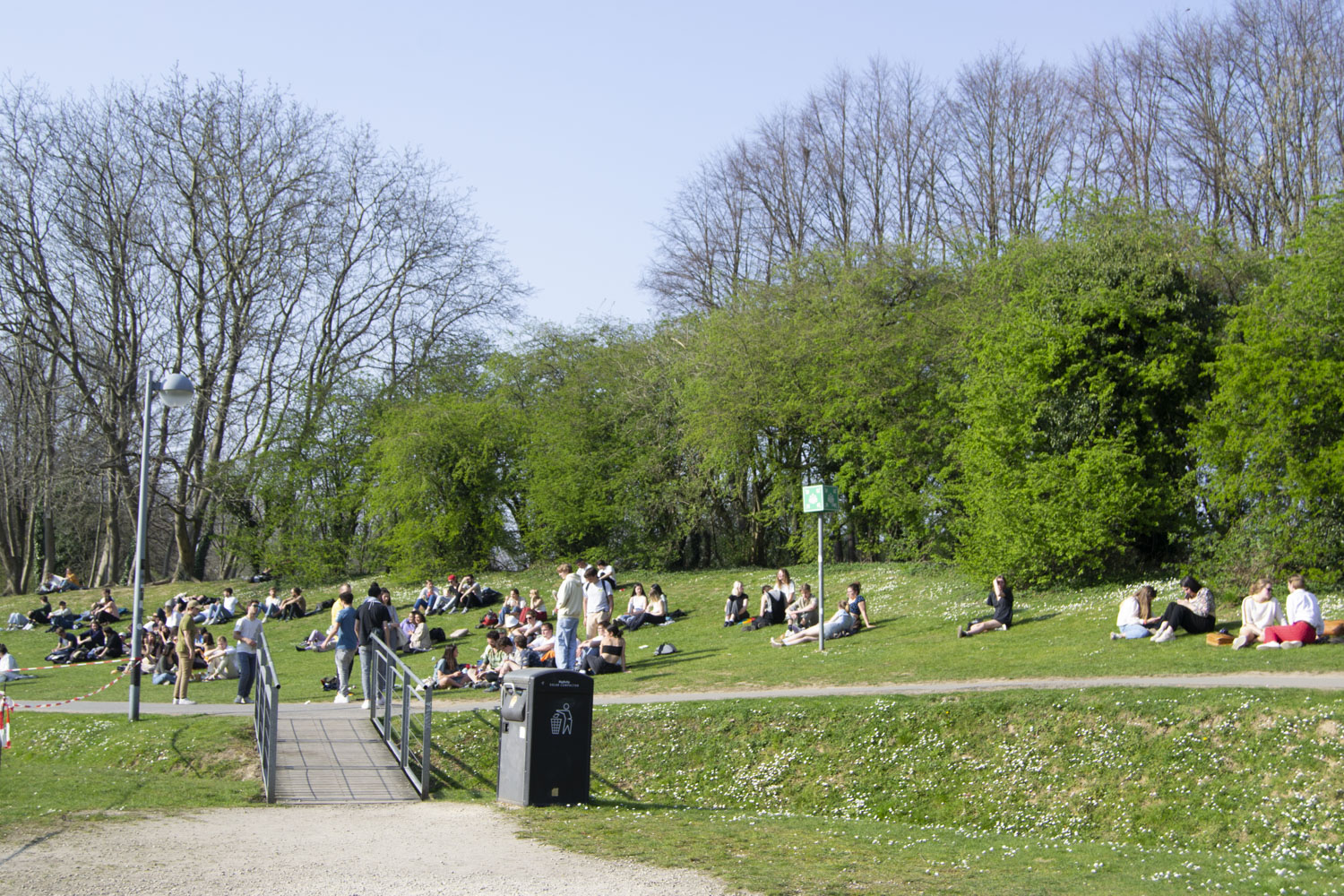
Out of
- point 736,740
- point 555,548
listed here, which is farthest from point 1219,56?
point 736,740

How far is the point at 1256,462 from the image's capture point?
21.5 m

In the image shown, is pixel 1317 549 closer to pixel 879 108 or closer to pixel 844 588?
pixel 844 588

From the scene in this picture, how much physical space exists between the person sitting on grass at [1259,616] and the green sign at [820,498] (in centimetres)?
671

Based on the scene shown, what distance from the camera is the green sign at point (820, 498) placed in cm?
1933

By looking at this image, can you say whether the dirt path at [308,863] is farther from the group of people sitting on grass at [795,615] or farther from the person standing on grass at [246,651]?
the group of people sitting on grass at [795,615]

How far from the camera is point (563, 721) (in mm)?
10461

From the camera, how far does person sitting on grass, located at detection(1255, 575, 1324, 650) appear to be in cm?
1529

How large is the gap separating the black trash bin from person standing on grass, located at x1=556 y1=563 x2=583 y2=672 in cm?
675

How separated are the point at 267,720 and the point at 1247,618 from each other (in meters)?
13.7

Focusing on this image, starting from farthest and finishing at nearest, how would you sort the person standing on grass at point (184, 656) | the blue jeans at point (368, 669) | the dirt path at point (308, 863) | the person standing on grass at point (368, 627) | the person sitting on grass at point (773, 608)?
the person sitting on grass at point (773, 608) < the person standing on grass at point (184, 656) < the person standing on grass at point (368, 627) < the blue jeans at point (368, 669) < the dirt path at point (308, 863)

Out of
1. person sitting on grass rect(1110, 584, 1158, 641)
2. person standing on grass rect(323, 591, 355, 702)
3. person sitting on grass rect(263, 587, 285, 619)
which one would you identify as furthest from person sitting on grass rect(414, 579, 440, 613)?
person sitting on grass rect(1110, 584, 1158, 641)

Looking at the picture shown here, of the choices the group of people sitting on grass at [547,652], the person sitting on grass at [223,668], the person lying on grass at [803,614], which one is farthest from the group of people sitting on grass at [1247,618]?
the person sitting on grass at [223,668]

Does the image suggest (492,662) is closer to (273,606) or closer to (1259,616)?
(1259,616)

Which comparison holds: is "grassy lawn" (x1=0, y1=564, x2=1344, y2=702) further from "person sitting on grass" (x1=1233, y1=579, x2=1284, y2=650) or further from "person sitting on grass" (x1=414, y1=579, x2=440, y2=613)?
"person sitting on grass" (x1=414, y1=579, x2=440, y2=613)
